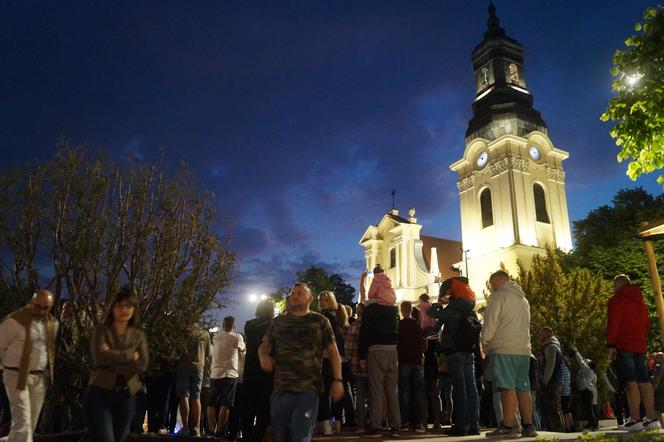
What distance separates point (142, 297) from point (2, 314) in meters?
2.00

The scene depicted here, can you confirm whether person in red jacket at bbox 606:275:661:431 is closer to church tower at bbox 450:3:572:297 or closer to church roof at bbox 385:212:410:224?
church tower at bbox 450:3:572:297

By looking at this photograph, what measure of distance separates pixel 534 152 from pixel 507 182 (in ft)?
13.7

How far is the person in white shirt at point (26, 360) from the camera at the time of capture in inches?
234

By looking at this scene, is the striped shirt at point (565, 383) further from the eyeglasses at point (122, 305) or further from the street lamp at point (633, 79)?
the eyeglasses at point (122, 305)

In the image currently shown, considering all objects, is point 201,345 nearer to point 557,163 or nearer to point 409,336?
point 409,336

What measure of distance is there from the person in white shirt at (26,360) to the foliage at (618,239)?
97.3ft

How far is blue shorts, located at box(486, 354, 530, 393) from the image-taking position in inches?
254

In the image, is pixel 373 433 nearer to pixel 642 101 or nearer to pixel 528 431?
pixel 528 431

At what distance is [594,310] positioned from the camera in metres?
26.8

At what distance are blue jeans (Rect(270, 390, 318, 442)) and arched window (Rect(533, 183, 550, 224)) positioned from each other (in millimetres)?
40766

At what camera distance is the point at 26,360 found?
6.04 m

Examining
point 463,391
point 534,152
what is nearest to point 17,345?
point 463,391

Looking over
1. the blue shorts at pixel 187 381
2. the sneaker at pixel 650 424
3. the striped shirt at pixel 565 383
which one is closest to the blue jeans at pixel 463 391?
the sneaker at pixel 650 424

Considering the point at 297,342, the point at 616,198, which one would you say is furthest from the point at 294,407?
the point at 616,198
